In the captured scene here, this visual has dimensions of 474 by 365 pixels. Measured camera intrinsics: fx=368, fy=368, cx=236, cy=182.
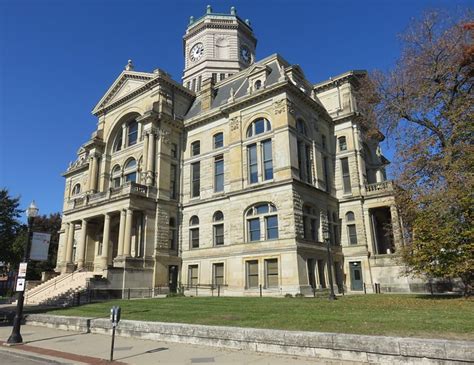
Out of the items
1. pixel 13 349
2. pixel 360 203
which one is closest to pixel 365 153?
pixel 360 203

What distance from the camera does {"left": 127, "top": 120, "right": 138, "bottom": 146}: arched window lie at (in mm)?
40469

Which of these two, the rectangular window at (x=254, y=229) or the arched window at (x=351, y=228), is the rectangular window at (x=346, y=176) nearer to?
the arched window at (x=351, y=228)

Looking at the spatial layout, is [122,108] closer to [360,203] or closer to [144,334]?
[360,203]

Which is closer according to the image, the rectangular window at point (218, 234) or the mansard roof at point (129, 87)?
the rectangular window at point (218, 234)

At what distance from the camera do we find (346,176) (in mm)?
37156

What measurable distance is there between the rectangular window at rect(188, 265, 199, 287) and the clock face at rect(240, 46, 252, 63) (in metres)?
39.2

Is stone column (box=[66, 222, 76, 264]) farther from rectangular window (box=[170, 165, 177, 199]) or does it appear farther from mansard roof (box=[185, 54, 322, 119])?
mansard roof (box=[185, 54, 322, 119])

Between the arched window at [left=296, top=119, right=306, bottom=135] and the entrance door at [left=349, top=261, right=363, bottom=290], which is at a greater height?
the arched window at [left=296, top=119, right=306, bottom=135]

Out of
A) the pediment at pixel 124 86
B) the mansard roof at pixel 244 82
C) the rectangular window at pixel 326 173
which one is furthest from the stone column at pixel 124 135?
the rectangular window at pixel 326 173

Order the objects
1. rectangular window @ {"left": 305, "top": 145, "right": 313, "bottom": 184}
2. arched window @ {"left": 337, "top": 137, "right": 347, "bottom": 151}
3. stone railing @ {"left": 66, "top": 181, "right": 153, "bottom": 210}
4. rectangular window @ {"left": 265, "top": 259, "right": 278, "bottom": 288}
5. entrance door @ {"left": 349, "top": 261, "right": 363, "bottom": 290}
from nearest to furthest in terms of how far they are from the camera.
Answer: rectangular window @ {"left": 265, "top": 259, "right": 278, "bottom": 288} → stone railing @ {"left": 66, "top": 181, "right": 153, "bottom": 210} → rectangular window @ {"left": 305, "top": 145, "right": 313, "bottom": 184} → entrance door @ {"left": 349, "top": 261, "right": 363, "bottom": 290} → arched window @ {"left": 337, "top": 137, "right": 347, "bottom": 151}

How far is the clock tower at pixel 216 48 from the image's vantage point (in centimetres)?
5897

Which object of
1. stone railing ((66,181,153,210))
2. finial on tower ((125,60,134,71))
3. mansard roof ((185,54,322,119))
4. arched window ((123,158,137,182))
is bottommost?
stone railing ((66,181,153,210))

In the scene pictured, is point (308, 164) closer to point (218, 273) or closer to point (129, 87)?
point (218, 273)

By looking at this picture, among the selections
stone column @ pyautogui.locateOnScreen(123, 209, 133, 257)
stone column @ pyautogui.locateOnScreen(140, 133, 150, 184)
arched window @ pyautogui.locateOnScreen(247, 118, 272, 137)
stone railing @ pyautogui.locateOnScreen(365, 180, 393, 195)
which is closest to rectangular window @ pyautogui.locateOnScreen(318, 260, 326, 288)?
stone railing @ pyautogui.locateOnScreen(365, 180, 393, 195)
